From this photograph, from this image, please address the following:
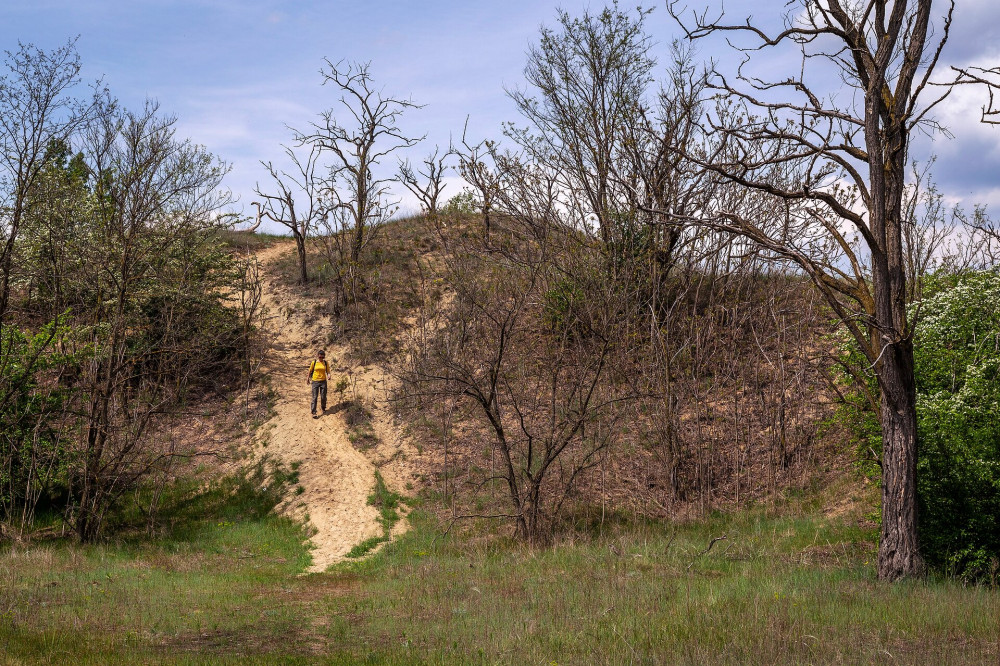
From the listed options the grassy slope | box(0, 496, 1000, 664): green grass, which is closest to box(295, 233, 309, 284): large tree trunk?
A: the grassy slope

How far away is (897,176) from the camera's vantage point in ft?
34.5

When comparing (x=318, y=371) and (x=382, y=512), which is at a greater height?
(x=318, y=371)

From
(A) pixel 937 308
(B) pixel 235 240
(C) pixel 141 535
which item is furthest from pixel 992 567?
(B) pixel 235 240

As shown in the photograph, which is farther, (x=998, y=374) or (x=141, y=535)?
(x=141, y=535)

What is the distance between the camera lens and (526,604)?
9844 mm

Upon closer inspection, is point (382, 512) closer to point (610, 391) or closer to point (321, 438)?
point (321, 438)

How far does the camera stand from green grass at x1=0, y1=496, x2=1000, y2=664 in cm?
759

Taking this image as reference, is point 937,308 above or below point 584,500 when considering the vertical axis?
above

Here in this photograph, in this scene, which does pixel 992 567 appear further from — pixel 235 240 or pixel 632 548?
pixel 235 240

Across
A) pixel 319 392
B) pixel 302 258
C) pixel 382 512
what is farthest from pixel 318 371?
pixel 302 258

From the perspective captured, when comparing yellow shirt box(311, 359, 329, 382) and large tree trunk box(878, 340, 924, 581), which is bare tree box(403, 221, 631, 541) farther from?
large tree trunk box(878, 340, 924, 581)

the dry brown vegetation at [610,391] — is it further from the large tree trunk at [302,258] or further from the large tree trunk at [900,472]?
the large tree trunk at [302,258]

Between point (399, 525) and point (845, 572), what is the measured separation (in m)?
10.7

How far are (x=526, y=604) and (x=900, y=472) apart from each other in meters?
5.30
